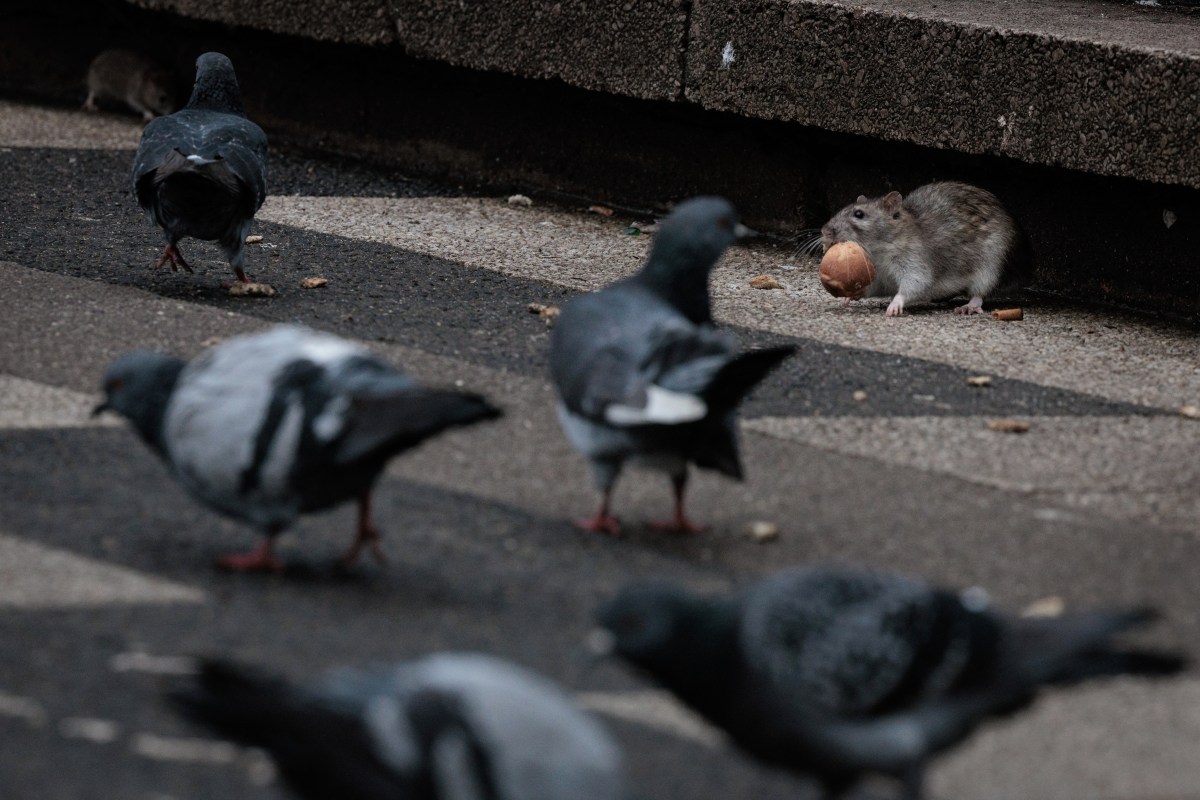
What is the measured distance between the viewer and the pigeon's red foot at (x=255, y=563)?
353cm

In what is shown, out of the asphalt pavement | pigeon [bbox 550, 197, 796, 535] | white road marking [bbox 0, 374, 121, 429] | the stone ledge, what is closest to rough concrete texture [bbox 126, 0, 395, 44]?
the stone ledge

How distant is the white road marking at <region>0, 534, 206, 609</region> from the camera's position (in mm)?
3316

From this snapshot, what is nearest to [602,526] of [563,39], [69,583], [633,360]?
[633,360]

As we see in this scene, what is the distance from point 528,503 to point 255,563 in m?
0.81

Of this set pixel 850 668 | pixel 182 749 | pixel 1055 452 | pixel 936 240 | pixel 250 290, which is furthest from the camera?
pixel 936 240

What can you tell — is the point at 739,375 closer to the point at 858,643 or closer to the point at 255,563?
the point at 858,643

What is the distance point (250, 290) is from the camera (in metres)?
5.96

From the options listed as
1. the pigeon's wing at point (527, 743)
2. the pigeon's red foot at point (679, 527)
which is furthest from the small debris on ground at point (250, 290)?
the pigeon's wing at point (527, 743)

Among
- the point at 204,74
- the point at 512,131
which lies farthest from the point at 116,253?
the point at 512,131

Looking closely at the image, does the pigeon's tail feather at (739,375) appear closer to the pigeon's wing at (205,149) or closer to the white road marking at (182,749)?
the white road marking at (182,749)

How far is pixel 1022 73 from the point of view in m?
6.37

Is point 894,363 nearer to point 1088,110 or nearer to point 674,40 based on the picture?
point 1088,110

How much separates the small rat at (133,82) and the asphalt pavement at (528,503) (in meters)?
1.85

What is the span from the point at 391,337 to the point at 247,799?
9.86 ft
